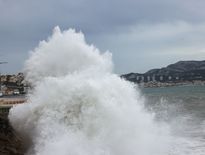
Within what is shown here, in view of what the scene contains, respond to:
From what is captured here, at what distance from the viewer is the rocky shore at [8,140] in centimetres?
1102

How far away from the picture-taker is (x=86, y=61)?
13.7 meters

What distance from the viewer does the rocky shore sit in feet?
36.1

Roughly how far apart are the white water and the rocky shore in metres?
0.31

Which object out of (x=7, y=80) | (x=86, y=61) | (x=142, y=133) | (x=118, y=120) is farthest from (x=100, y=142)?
(x=7, y=80)

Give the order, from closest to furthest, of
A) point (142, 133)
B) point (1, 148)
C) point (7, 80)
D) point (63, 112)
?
point (1, 148), point (63, 112), point (142, 133), point (7, 80)

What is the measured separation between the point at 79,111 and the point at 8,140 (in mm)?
2115

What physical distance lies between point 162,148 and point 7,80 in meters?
73.0

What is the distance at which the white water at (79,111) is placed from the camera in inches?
440

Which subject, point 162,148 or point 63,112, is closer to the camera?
point 63,112

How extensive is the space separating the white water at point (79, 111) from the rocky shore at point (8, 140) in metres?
0.31

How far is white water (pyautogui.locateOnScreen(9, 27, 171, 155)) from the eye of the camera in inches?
440

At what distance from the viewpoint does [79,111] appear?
38.8 ft

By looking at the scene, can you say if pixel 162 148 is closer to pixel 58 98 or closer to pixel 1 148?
pixel 58 98

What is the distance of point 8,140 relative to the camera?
1155 cm
